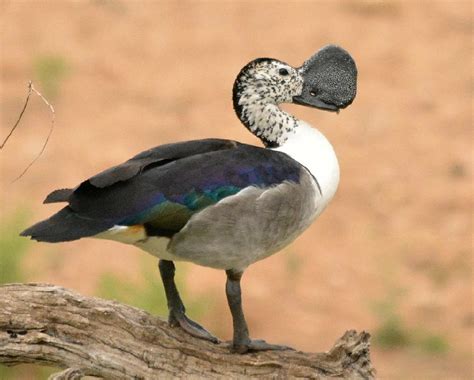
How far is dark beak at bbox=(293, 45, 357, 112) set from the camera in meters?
6.38

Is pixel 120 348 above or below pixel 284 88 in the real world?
below

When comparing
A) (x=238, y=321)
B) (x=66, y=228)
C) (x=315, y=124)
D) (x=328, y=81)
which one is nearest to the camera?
(x=66, y=228)

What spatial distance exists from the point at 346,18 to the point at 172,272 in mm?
10052

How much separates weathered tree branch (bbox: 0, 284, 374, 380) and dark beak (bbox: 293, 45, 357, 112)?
3.28 feet

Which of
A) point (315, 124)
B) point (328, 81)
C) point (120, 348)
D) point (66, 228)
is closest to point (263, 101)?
point (328, 81)

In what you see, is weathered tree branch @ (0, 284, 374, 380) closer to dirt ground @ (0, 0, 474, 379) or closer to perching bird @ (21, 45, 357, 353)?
perching bird @ (21, 45, 357, 353)

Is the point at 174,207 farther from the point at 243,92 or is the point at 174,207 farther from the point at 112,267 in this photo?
the point at 112,267

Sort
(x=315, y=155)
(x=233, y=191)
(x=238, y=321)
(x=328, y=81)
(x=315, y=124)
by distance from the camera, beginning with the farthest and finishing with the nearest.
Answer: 1. (x=315, y=124)
2. (x=328, y=81)
3. (x=315, y=155)
4. (x=238, y=321)
5. (x=233, y=191)

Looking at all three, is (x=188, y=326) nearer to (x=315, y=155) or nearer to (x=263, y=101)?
→ (x=315, y=155)

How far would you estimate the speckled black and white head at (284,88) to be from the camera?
20.9 ft

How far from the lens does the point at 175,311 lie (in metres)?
6.36

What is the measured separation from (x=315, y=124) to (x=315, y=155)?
725 centimetres

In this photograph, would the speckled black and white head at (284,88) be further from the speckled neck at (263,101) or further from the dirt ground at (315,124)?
the dirt ground at (315,124)

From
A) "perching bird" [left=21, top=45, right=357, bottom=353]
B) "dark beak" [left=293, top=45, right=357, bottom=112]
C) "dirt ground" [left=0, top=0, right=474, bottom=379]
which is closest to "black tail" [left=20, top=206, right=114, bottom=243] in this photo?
"perching bird" [left=21, top=45, right=357, bottom=353]
